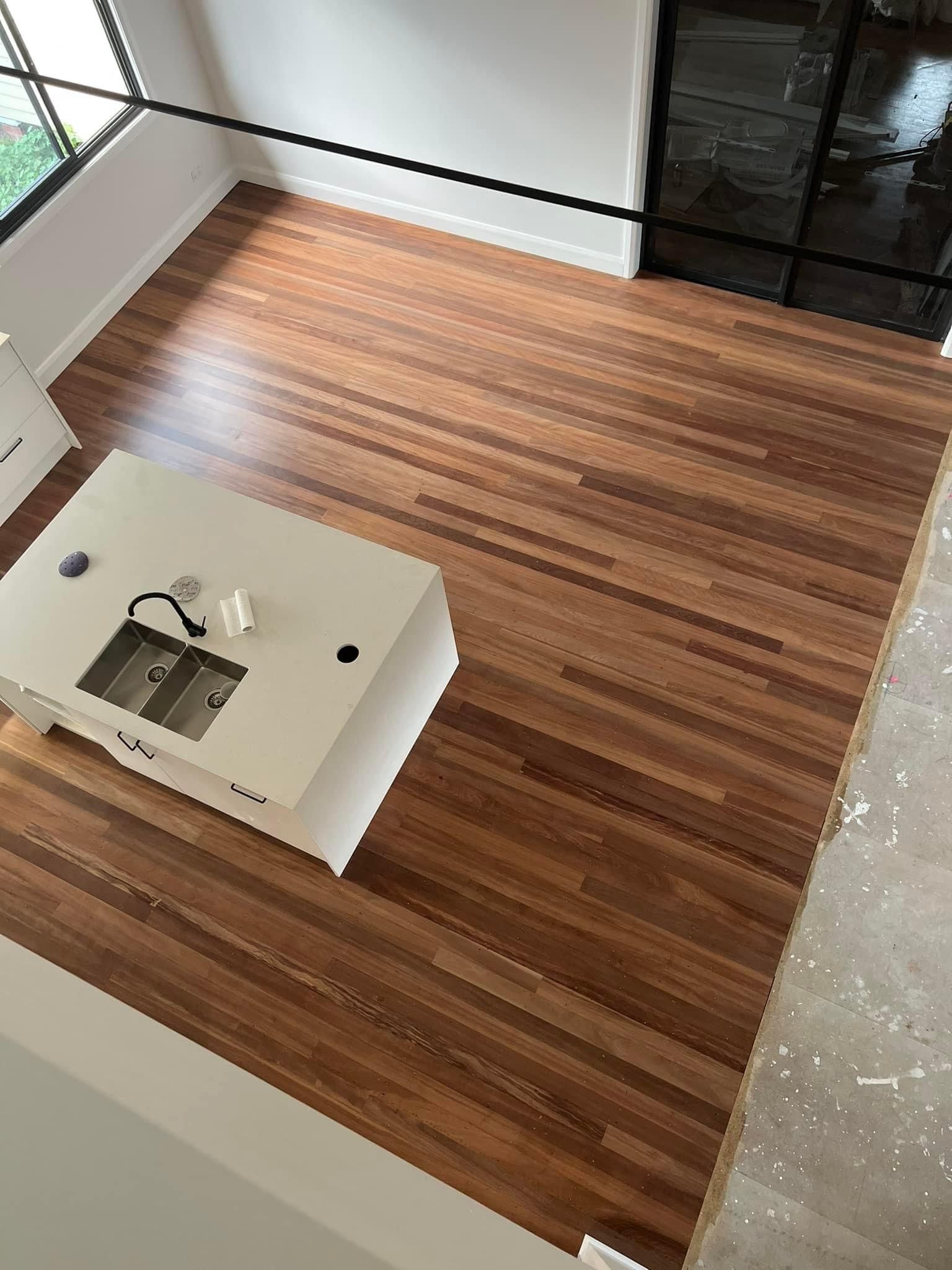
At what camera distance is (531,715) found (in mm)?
3730

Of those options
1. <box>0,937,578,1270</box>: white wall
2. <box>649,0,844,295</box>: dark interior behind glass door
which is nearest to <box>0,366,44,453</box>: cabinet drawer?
<box>649,0,844,295</box>: dark interior behind glass door

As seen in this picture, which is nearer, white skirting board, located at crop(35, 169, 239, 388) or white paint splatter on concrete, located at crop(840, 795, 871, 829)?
white paint splatter on concrete, located at crop(840, 795, 871, 829)

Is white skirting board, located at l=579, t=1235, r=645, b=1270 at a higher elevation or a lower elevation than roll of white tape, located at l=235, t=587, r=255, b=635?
lower

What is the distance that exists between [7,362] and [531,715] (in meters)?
2.65

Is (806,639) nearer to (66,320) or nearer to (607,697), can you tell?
(607,697)

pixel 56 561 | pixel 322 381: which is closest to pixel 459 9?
pixel 322 381

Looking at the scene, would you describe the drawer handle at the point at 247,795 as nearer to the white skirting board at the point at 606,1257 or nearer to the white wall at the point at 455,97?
the white skirting board at the point at 606,1257

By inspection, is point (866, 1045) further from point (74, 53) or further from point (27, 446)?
point (74, 53)

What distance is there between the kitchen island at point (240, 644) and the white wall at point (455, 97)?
248 centimetres

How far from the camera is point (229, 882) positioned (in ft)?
11.4

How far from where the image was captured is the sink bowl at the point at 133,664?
128 inches

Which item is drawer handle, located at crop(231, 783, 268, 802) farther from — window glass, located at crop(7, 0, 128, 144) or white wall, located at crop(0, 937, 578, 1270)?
window glass, located at crop(7, 0, 128, 144)

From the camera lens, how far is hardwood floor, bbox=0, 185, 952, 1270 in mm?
3098

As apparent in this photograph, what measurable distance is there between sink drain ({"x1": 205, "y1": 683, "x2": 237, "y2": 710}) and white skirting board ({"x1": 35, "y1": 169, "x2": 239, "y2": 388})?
2.30m
